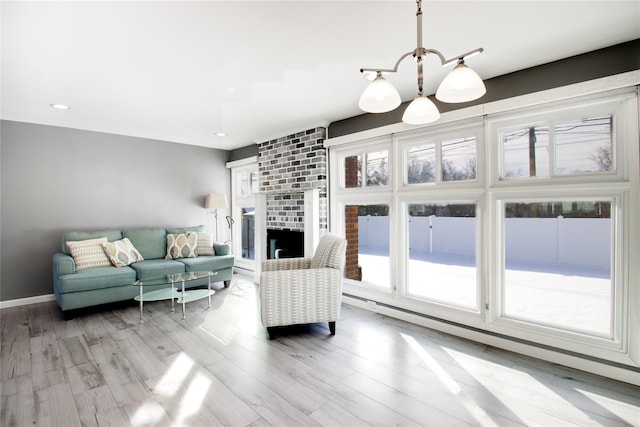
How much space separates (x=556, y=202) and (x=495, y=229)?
1.61 ft

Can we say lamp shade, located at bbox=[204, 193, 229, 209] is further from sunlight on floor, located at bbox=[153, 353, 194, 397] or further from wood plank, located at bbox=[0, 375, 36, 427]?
wood plank, located at bbox=[0, 375, 36, 427]

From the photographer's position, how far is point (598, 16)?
1.86 meters

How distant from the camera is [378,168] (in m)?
3.73

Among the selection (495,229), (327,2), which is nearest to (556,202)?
(495,229)

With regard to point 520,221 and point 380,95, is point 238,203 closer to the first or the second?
point 520,221

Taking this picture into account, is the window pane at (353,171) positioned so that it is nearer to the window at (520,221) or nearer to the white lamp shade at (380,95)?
the window at (520,221)

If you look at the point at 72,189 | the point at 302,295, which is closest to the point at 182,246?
the point at 72,189

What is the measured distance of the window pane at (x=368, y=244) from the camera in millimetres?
3729

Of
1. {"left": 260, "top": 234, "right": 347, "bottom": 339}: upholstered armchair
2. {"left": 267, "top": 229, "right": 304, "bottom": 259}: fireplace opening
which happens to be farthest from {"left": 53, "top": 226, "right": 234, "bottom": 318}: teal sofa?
{"left": 260, "top": 234, "right": 347, "bottom": 339}: upholstered armchair

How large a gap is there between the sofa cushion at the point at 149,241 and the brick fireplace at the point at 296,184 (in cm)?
154

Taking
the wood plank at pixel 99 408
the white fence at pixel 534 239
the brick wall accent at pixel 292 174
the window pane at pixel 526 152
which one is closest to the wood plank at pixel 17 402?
the wood plank at pixel 99 408

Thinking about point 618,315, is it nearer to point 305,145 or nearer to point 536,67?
point 536,67

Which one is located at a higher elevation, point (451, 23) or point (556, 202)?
point (451, 23)

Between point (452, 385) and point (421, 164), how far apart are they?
2102 mm
